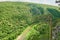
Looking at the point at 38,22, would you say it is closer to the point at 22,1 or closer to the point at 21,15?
the point at 21,15

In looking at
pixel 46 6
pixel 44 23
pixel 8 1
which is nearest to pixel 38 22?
pixel 44 23

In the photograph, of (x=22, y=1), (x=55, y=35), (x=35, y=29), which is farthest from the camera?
(x=22, y=1)

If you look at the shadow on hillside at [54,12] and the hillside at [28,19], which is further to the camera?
the shadow on hillside at [54,12]

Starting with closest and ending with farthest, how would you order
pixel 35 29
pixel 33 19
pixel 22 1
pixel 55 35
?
pixel 55 35, pixel 35 29, pixel 33 19, pixel 22 1

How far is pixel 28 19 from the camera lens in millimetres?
4449

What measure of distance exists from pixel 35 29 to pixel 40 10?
28.3 inches

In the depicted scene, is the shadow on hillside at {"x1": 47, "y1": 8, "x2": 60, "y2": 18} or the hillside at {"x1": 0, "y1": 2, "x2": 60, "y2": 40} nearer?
the hillside at {"x1": 0, "y1": 2, "x2": 60, "y2": 40}

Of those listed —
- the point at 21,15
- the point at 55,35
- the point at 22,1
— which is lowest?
the point at 55,35

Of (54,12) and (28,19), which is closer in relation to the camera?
(28,19)

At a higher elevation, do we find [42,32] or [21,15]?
[21,15]

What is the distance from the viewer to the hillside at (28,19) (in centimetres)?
398

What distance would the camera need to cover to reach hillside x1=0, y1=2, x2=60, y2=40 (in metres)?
3.98

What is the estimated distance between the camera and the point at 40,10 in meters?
4.63

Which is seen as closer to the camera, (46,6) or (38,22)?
(38,22)
